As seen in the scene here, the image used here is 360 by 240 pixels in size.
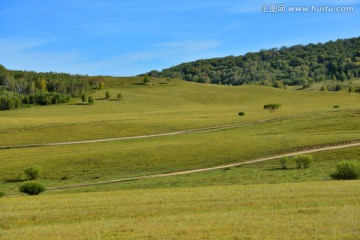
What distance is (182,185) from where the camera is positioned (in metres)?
35.2

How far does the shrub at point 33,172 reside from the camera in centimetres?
4503

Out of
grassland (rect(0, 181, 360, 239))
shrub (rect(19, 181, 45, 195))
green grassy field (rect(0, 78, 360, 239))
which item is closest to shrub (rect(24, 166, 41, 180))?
green grassy field (rect(0, 78, 360, 239))

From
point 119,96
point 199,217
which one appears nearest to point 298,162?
point 199,217

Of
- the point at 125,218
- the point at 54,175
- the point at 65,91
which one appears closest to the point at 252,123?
the point at 54,175

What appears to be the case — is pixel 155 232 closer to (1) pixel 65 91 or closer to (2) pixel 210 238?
(2) pixel 210 238

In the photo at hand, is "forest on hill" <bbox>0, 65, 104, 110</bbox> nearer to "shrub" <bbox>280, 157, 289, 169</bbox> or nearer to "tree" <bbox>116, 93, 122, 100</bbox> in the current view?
"tree" <bbox>116, 93, 122, 100</bbox>

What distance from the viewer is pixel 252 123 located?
274 feet

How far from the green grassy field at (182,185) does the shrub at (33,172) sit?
67 cm

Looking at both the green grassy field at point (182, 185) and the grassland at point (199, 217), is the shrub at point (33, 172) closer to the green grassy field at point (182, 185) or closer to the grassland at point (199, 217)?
the green grassy field at point (182, 185)

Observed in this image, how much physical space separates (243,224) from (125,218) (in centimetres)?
533

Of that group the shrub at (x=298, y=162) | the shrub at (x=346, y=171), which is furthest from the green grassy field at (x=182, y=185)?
the shrub at (x=298, y=162)

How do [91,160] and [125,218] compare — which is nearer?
[125,218]

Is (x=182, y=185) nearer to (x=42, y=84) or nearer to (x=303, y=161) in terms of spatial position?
(x=303, y=161)

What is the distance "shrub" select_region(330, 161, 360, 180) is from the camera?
112 ft
